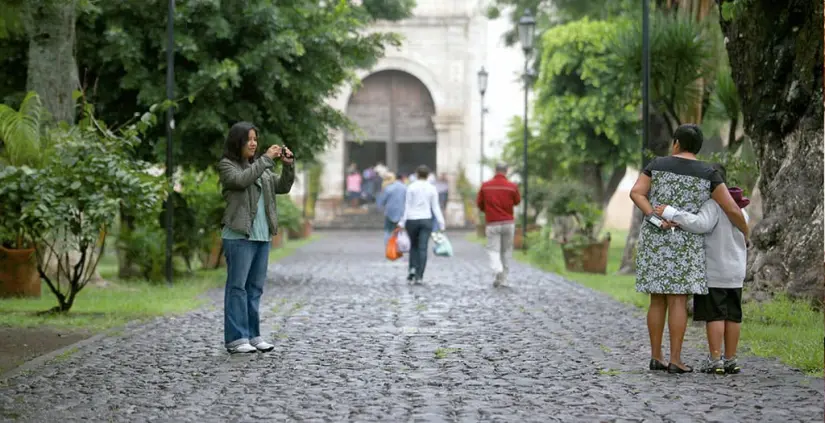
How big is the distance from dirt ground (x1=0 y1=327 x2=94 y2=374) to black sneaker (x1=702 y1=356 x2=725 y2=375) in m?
4.84

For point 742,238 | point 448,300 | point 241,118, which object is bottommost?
point 448,300

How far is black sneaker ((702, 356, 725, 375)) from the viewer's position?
29.9 feet

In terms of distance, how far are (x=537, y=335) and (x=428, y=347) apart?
143 centimetres

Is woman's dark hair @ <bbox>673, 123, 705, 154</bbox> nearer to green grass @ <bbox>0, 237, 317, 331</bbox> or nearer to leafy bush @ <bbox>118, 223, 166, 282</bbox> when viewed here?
green grass @ <bbox>0, 237, 317, 331</bbox>

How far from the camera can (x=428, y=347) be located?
10812mm

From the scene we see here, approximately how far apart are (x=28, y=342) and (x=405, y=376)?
12.6ft

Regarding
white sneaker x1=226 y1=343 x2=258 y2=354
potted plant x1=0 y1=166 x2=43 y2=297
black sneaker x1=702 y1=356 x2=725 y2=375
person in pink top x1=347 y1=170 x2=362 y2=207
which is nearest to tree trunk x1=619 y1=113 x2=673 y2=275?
potted plant x1=0 y1=166 x2=43 y2=297

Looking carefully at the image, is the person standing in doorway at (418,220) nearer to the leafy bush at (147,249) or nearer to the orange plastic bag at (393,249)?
the orange plastic bag at (393,249)

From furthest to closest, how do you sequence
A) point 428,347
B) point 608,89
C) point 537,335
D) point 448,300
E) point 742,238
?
point 608,89 → point 448,300 → point 537,335 → point 428,347 → point 742,238

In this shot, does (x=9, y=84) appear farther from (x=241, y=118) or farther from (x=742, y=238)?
(x=742, y=238)

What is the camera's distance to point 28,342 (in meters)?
11.1

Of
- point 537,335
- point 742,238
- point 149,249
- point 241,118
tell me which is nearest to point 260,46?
point 241,118

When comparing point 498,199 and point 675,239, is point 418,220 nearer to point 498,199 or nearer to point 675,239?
point 498,199

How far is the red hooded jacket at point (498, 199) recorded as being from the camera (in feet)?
60.5
